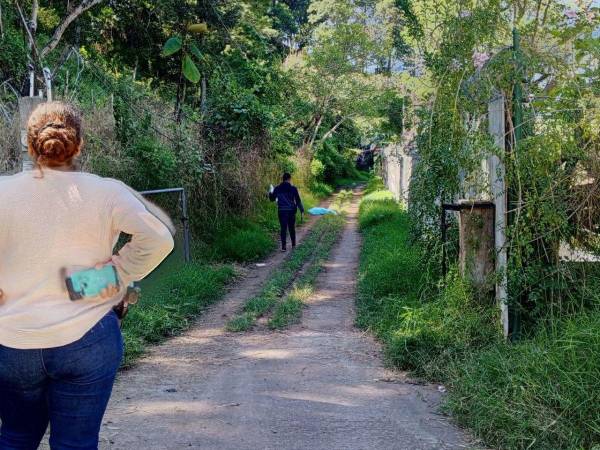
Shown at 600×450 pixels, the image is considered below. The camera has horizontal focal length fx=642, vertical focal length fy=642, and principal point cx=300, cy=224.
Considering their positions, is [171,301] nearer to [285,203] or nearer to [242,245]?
[242,245]

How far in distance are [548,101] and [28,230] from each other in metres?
4.68

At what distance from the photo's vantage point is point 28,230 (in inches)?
89.0

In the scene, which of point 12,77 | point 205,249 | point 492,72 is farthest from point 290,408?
point 12,77

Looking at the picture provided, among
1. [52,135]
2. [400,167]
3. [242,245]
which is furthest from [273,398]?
[400,167]

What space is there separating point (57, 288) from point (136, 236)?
0.33m

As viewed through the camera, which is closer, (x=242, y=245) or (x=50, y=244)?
(x=50, y=244)

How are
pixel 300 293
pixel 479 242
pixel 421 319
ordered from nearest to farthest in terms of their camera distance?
pixel 479 242, pixel 421 319, pixel 300 293

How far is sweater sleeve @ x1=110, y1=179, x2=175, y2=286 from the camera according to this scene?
2.35 meters

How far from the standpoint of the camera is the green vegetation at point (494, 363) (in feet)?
12.4

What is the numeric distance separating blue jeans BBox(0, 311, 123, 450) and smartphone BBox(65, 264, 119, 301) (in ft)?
0.41

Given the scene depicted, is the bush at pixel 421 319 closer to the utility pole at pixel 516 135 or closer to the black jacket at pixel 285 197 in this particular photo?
the utility pole at pixel 516 135

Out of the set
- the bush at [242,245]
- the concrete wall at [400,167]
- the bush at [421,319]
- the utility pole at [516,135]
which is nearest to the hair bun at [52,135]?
the bush at [421,319]

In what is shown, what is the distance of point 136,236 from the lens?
240cm

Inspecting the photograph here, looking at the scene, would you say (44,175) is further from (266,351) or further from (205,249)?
(205,249)
